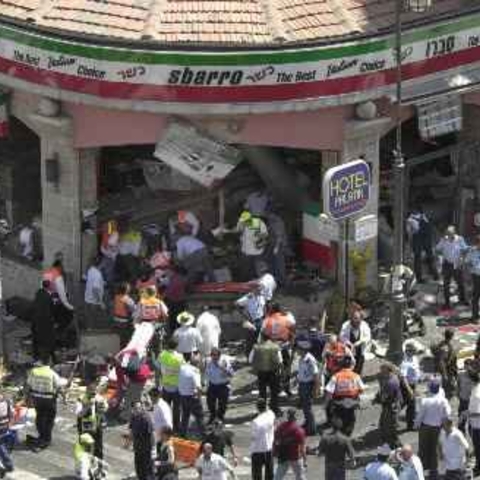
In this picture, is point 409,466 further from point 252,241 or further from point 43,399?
point 252,241

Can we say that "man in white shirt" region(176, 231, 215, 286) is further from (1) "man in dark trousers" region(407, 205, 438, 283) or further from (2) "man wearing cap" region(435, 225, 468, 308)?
(2) "man wearing cap" region(435, 225, 468, 308)

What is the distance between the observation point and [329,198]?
1203 inches

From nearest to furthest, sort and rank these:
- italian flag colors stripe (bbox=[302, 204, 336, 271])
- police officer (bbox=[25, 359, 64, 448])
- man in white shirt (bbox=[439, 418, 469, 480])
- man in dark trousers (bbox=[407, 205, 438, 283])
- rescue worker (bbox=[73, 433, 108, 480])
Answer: man in white shirt (bbox=[439, 418, 469, 480]) < rescue worker (bbox=[73, 433, 108, 480]) < police officer (bbox=[25, 359, 64, 448]) < italian flag colors stripe (bbox=[302, 204, 336, 271]) < man in dark trousers (bbox=[407, 205, 438, 283])

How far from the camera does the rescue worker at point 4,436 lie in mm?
27188

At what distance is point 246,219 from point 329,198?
2.54 metres

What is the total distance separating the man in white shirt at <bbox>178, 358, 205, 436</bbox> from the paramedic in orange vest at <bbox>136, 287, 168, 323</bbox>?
2.49m

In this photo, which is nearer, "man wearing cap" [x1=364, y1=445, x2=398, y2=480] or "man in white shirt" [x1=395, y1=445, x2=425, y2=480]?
"man wearing cap" [x1=364, y1=445, x2=398, y2=480]

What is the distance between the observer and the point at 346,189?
30.8 meters

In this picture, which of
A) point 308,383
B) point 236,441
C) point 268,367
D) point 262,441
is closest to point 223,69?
point 268,367

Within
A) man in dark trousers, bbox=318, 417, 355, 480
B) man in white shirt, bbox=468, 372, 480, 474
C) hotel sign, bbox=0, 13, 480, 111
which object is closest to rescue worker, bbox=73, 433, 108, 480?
man in dark trousers, bbox=318, 417, 355, 480

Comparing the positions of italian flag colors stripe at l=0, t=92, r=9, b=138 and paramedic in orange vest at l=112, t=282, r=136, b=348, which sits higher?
italian flag colors stripe at l=0, t=92, r=9, b=138

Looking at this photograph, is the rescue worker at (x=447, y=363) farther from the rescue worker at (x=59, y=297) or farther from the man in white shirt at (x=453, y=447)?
the rescue worker at (x=59, y=297)

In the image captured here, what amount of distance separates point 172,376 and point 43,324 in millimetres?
4367

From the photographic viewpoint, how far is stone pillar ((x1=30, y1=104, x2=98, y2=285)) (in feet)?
109
